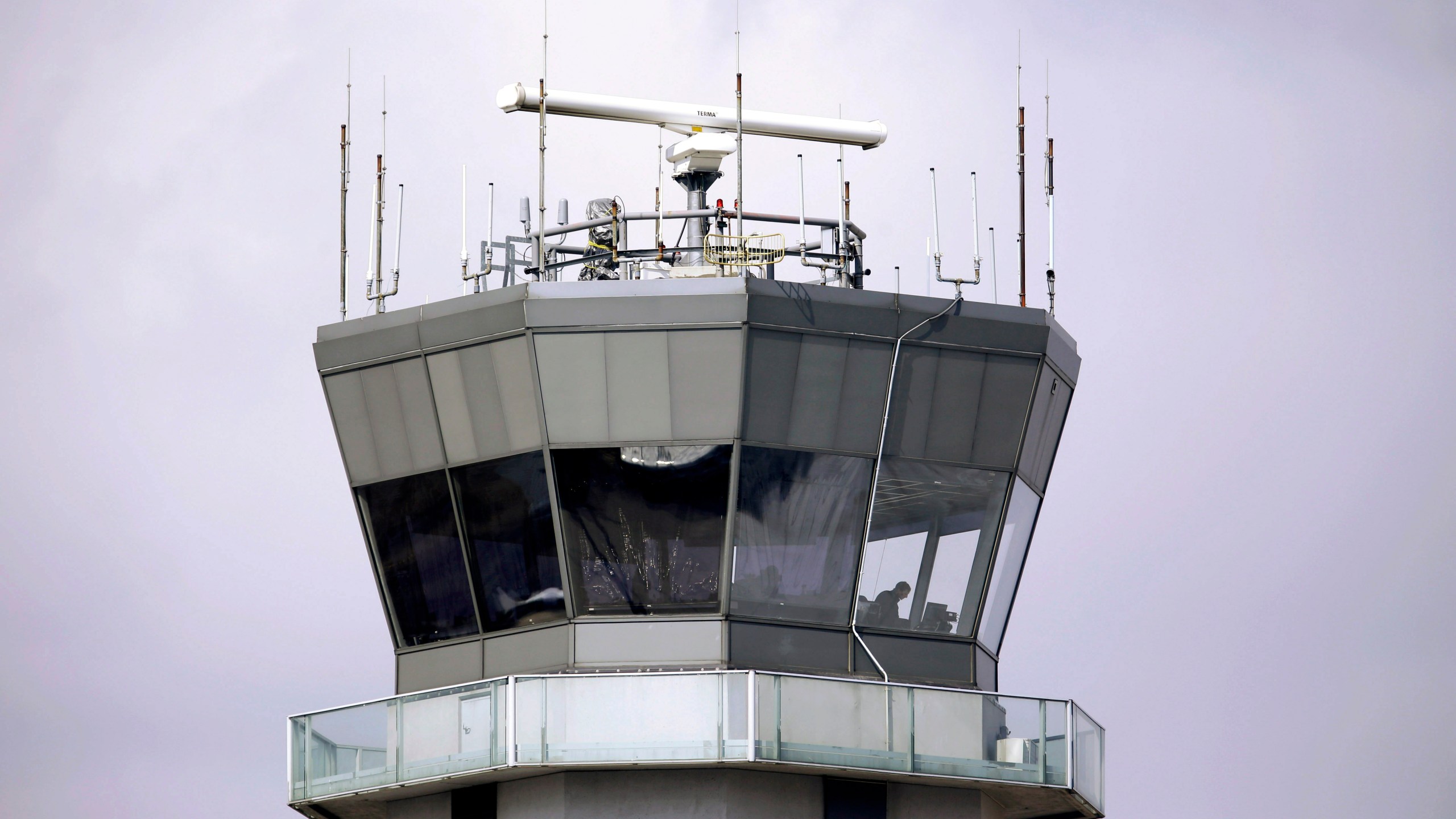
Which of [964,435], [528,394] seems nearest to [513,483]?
[528,394]

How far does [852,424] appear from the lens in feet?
129

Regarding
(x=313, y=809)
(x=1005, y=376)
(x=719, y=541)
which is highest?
(x=1005, y=376)

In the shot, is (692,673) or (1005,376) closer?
(692,673)

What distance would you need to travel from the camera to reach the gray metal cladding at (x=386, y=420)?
40000mm

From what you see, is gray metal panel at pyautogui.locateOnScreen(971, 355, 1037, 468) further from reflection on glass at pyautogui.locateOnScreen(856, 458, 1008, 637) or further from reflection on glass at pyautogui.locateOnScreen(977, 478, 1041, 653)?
reflection on glass at pyautogui.locateOnScreen(977, 478, 1041, 653)

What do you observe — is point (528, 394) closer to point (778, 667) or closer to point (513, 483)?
point (513, 483)

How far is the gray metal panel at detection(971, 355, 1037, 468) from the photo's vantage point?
40000 mm

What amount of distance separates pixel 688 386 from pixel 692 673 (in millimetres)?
3987

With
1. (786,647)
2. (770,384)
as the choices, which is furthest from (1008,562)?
(770,384)

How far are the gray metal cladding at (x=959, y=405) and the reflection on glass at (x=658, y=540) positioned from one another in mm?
2730

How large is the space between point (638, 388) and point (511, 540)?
9.06 ft

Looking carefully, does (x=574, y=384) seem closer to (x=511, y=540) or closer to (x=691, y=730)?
(x=511, y=540)

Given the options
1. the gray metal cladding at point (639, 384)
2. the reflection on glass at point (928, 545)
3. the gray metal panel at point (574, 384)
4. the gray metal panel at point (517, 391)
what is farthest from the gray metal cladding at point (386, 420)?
the reflection on glass at point (928, 545)

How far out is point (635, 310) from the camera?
127 ft
